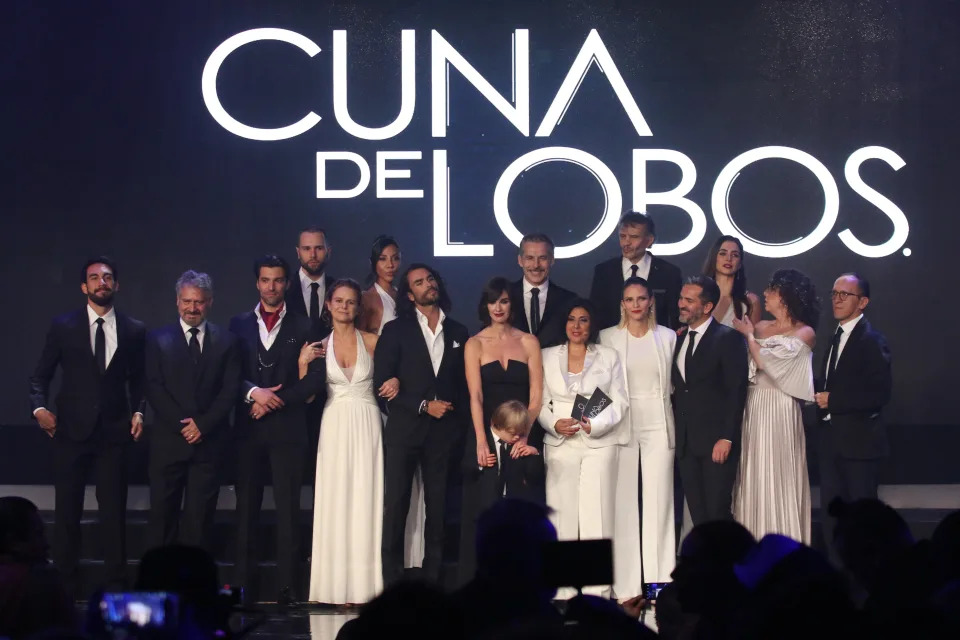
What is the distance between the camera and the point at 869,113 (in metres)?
8.28

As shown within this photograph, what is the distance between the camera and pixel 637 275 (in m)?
7.23

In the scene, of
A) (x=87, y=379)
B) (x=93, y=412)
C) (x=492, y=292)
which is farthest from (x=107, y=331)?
(x=492, y=292)

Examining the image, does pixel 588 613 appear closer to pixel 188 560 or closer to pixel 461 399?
pixel 188 560

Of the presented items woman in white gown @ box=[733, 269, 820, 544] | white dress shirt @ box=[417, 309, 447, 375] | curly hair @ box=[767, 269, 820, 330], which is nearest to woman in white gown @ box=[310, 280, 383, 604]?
white dress shirt @ box=[417, 309, 447, 375]

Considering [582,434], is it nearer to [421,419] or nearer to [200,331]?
[421,419]

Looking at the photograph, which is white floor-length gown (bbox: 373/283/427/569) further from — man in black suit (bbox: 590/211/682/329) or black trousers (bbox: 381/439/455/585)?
man in black suit (bbox: 590/211/682/329)

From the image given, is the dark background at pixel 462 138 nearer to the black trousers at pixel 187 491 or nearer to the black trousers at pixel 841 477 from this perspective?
the black trousers at pixel 841 477

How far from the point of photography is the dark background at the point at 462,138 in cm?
827

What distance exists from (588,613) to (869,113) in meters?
6.36

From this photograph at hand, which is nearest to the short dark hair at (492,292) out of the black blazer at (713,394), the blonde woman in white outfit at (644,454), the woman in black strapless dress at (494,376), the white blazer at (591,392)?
the woman in black strapless dress at (494,376)

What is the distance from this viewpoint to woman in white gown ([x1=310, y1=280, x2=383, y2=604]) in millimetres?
6676

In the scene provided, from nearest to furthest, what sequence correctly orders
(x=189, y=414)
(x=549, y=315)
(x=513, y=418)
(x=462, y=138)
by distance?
(x=513, y=418) → (x=189, y=414) → (x=549, y=315) → (x=462, y=138)

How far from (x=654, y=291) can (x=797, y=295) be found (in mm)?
781

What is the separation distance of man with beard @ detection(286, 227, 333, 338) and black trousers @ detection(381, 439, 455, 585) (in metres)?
1.03
